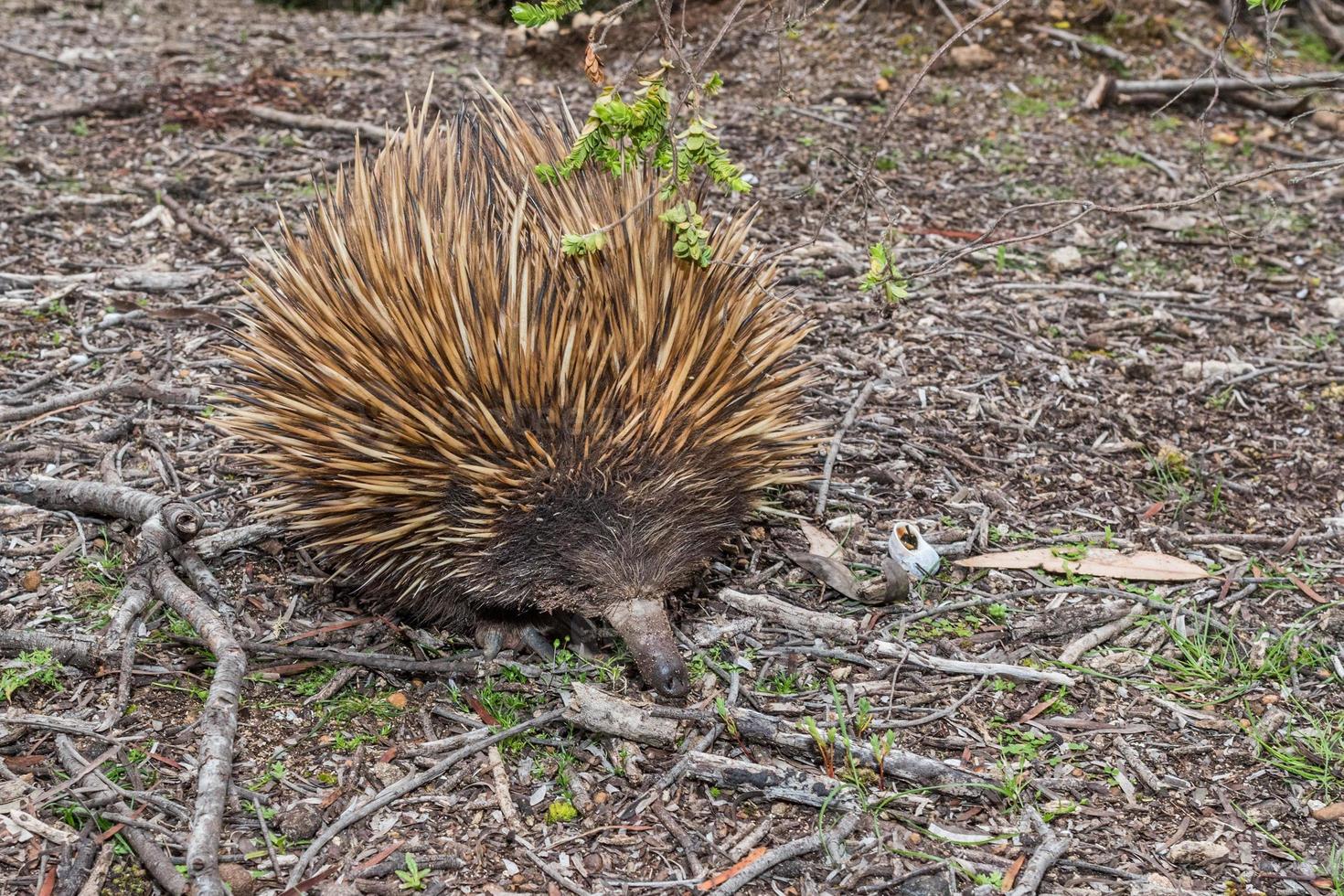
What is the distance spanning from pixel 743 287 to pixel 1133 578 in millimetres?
1451

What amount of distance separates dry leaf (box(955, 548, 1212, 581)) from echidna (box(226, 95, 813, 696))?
0.81m

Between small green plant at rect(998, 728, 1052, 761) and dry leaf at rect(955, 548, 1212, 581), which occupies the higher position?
small green plant at rect(998, 728, 1052, 761)

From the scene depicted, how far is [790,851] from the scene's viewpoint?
2.86 meters

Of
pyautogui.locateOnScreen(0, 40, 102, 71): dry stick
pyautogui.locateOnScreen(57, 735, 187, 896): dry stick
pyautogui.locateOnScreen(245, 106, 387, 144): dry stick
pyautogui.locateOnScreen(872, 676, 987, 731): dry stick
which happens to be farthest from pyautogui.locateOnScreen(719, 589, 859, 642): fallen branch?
pyautogui.locateOnScreen(0, 40, 102, 71): dry stick

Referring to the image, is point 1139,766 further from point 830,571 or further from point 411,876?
point 411,876

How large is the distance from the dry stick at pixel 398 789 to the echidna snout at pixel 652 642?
26 centimetres

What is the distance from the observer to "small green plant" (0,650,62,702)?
3.14 meters

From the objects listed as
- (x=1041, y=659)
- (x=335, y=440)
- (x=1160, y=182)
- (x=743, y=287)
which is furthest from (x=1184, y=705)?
(x=1160, y=182)

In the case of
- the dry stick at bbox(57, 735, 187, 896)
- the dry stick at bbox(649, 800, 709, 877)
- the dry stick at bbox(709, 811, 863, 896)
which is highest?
the dry stick at bbox(57, 735, 187, 896)

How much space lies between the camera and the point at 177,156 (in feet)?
20.6

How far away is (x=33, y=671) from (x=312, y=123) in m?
3.95

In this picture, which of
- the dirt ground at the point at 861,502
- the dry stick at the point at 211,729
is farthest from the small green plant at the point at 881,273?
the dry stick at the point at 211,729

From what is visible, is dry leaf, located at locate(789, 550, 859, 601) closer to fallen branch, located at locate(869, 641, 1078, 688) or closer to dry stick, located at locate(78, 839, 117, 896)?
fallen branch, located at locate(869, 641, 1078, 688)

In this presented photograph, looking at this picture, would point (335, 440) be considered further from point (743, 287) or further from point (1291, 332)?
point (1291, 332)
